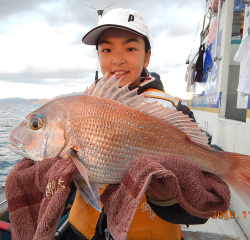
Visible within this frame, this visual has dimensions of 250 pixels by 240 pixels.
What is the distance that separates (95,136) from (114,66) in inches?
34.9

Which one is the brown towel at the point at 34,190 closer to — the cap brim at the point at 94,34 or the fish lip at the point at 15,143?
the fish lip at the point at 15,143

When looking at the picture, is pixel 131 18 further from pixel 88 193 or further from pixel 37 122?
pixel 88 193

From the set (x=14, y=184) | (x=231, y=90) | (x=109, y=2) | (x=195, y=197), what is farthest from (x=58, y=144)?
(x=231, y=90)

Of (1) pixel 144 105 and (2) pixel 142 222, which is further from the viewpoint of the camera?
(2) pixel 142 222

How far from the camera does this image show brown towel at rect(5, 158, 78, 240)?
48.8 inches

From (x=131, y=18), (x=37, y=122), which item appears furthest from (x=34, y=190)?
(x=131, y=18)

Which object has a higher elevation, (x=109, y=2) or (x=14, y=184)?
(x=109, y=2)

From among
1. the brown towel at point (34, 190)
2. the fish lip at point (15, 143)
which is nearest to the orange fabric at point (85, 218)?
the brown towel at point (34, 190)

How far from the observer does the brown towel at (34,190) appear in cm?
124

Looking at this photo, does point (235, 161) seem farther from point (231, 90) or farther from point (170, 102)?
point (231, 90)

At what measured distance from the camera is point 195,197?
1.26 meters

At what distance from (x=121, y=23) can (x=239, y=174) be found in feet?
5.34

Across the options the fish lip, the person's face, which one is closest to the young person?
the person's face

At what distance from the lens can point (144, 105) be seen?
1.53 metres
